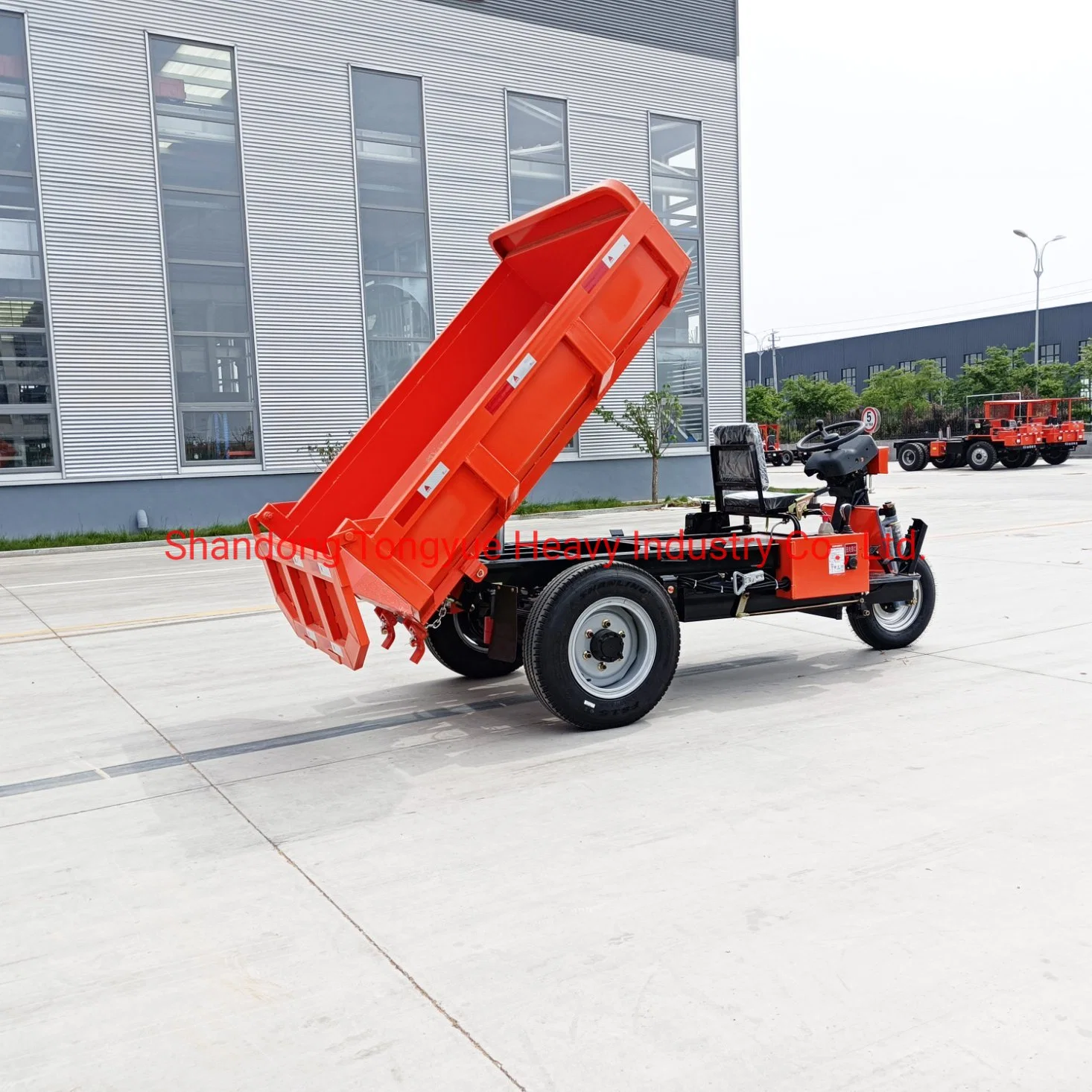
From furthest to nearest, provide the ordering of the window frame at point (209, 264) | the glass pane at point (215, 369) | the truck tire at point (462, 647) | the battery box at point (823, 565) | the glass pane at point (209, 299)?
the glass pane at point (215, 369)
the glass pane at point (209, 299)
the window frame at point (209, 264)
the truck tire at point (462, 647)
the battery box at point (823, 565)

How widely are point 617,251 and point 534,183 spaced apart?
20.0 m

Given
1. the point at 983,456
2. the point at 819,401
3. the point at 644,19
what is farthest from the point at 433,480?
the point at 819,401

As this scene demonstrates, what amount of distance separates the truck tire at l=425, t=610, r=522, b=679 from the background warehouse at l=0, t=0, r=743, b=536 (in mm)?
14979

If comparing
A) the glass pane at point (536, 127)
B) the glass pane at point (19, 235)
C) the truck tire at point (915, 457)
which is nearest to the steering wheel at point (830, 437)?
the glass pane at point (19, 235)

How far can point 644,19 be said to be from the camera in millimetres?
25781

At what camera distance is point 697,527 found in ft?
25.2

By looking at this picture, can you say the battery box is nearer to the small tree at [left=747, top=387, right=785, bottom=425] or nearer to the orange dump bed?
the orange dump bed

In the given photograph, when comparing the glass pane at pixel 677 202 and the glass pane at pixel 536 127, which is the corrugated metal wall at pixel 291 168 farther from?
the glass pane at pixel 677 202

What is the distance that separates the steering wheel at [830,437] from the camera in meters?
7.48

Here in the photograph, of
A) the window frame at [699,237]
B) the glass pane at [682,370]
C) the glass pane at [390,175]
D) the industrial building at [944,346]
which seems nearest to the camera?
the glass pane at [390,175]

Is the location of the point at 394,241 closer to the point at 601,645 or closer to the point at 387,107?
the point at 387,107

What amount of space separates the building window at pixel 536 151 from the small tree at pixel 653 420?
16.9 ft

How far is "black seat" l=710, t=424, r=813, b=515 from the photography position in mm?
7102

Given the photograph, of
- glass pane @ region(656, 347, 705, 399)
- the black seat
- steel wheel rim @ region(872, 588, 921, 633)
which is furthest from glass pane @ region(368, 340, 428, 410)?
steel wheel rim @ region(872, 588, 921, 633)
